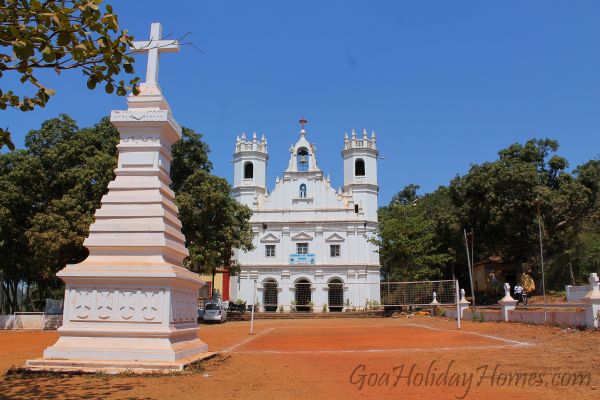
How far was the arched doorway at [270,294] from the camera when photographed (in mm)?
39188

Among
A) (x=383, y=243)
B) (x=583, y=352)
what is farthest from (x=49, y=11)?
(x=383, y=243)

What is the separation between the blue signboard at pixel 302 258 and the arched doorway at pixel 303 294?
1.41 m

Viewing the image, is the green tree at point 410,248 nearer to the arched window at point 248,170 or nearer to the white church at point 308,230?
the white church at point 308,230

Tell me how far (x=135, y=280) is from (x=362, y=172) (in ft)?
112

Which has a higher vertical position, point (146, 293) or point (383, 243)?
point (383, 243)

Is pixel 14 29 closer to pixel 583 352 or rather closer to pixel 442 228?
pixel 583 352

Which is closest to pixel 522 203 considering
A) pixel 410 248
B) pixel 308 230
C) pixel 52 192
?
pixel 410 248

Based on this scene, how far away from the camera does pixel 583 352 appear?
9.24m

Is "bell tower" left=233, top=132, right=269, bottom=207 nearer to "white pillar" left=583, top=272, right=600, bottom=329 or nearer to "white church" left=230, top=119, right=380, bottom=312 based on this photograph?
"white church" left=230, top=119, right=380, bottom=312

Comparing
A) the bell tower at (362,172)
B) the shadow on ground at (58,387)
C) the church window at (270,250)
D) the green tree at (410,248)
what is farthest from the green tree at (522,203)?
the shadow on ground at (58,387)

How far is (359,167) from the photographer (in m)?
41.8

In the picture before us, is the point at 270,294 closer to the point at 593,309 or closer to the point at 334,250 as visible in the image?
the point at 334,250

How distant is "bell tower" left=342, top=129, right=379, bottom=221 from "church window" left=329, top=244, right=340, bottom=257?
3229 mm

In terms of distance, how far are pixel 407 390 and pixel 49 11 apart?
5.34 meters
